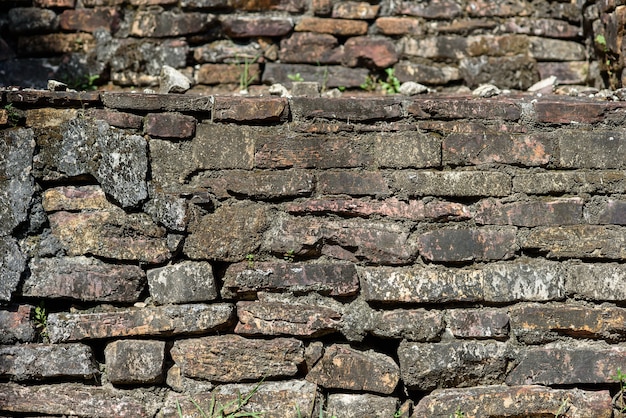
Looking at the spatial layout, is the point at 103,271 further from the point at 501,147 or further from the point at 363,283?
the point at 501,147

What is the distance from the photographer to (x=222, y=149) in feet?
7.62

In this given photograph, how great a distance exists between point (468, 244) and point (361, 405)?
2.18ft

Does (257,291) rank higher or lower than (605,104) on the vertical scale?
lower

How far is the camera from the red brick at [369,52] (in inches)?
127

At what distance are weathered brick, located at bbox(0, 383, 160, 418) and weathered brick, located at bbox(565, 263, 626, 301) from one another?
1.53 m

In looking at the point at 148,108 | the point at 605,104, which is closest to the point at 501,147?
the point at 605,104

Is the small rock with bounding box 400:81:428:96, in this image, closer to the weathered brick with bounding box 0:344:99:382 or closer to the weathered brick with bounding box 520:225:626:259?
the weathered brick with bounding box 520:225:626:259

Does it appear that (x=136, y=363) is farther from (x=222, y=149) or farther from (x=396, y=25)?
(x=396, y=25)

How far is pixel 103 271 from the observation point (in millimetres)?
2297

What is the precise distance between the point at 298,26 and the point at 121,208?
54.5 inches

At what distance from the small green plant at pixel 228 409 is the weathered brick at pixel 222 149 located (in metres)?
0.75

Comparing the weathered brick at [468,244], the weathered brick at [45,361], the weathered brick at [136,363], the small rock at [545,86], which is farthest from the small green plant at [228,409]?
the small rock at [545,86]

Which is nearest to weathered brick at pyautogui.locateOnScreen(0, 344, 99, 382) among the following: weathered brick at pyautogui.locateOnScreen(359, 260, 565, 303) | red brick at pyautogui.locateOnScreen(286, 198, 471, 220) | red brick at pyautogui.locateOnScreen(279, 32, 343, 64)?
red brick at pyautogui.locateOnScreen(286, 198, 471, 220)

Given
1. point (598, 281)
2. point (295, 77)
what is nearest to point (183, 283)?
point (295, 77)
